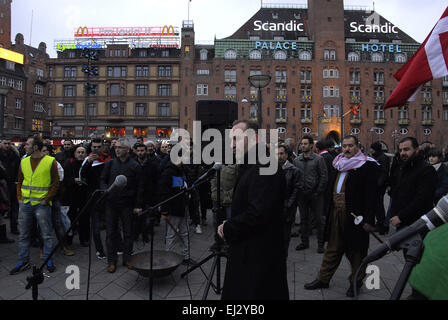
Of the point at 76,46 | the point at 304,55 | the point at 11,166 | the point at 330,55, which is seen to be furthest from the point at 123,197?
the point at 76,46

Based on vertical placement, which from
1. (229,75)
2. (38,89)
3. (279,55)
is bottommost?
(38,89)

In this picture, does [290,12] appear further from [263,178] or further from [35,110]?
[263,178]

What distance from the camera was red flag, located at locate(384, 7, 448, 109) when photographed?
330 cm

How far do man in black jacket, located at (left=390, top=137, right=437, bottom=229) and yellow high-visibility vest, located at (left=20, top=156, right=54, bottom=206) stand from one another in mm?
5358

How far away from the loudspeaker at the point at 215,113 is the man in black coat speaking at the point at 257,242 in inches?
292

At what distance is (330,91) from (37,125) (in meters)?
49.8

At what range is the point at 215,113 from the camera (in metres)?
9.72

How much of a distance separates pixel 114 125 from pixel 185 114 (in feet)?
37.0

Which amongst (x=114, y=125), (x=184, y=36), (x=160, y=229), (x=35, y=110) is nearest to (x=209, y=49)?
(x=184, y=36)

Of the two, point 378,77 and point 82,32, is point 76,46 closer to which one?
point 82,32

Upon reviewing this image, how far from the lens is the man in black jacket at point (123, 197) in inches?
196

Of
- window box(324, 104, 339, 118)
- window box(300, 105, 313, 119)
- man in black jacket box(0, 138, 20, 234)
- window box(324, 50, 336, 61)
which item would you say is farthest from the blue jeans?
window box(324, 50, 336, 61)

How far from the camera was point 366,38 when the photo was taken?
1879 inches

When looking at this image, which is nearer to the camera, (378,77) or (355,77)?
(355,77)
